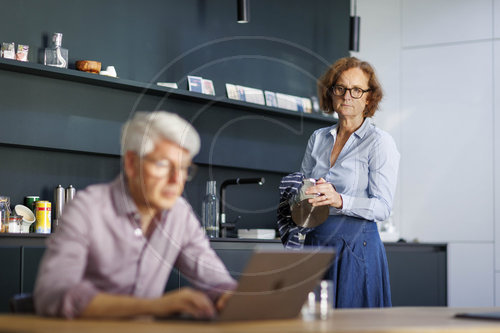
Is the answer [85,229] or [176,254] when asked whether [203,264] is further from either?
[85,229]

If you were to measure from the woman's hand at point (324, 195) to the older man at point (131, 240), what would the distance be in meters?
0.87

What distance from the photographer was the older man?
135 centimetres

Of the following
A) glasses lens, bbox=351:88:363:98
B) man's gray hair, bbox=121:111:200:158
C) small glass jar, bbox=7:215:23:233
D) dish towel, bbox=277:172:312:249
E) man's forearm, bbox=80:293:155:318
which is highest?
glasses lens, bbox=351:88:363:98

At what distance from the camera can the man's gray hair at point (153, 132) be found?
1.42m

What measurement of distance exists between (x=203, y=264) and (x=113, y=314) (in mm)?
283

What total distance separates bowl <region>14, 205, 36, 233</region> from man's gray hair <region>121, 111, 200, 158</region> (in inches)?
94.6

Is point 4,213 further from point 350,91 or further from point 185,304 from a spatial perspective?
point 185,304

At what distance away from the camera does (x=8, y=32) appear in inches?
149

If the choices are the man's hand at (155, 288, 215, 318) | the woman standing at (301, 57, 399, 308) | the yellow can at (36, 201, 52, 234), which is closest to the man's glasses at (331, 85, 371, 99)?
the woman standing at (301, 57, 399, 308)

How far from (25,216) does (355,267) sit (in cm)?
184

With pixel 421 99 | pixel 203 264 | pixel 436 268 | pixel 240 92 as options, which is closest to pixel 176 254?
pixel 203 264

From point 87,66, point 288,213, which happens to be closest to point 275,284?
point 288,213

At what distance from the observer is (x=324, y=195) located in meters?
2.36

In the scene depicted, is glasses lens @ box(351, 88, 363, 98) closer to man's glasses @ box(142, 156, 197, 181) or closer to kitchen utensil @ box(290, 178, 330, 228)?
kitchen utensil @ box(290, 178, 330, 228)
